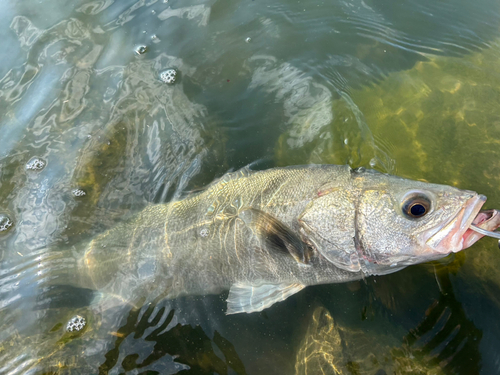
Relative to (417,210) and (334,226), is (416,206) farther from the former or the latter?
(334,226)

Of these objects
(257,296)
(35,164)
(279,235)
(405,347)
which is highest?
(35,164)

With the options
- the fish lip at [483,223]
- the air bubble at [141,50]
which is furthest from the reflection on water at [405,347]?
the air bubble at [141,50]

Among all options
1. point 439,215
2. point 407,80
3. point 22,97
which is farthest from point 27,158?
point 407,80

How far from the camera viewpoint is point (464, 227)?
252cm

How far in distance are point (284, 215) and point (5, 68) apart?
15.1 feet

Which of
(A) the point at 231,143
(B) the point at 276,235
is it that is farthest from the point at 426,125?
(B) the point at 276,235

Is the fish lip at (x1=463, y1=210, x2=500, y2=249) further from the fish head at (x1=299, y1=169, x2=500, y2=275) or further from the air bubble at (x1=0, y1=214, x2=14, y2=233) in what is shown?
the air bubble at (x1=0, y1=214, x2=14, y2=233)

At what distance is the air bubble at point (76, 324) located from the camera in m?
3.63

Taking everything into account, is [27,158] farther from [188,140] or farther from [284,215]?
[284,215]

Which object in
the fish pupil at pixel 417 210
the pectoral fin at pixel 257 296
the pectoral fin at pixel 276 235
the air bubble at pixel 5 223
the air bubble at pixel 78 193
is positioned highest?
the air bubble at pixel 5 223

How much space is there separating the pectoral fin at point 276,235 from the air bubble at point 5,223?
2.99 metres

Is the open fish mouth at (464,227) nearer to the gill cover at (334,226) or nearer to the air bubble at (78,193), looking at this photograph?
the gill cover at (334,226)

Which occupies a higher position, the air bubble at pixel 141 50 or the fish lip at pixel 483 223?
the air bubble at pixel 141 50

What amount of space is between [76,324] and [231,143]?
2756mm
